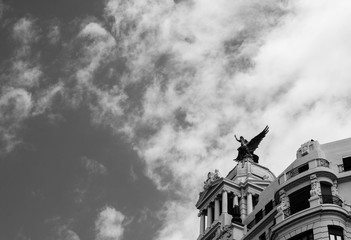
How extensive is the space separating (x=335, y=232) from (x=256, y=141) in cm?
3393

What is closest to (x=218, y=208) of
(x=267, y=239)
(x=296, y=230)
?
(x=267, y=239)

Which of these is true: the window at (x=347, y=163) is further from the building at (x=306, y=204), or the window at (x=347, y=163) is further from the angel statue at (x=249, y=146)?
the angel statue at (x=249, y=146)

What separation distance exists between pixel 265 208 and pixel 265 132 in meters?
25.1

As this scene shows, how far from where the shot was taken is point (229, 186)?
6322cm

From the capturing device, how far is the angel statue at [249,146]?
71.8m

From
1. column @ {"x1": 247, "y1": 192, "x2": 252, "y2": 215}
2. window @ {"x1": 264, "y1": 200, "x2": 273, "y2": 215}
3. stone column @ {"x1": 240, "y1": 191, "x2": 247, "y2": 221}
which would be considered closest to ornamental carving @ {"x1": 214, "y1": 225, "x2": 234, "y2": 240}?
window @ {"x1": 264, "y1": 200, "x2": 273, "y2": 215}

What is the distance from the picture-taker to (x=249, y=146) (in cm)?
7338

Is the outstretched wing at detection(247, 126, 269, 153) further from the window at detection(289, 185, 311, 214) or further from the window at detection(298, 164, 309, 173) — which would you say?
the window at detection(289, 185, 311, 214)

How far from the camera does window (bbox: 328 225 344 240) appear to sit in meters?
39.9

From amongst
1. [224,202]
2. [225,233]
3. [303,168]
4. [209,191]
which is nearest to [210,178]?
[209,191]

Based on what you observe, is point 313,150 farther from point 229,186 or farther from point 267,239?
point 229,186

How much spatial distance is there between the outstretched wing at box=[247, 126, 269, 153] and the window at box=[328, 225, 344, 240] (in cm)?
3301

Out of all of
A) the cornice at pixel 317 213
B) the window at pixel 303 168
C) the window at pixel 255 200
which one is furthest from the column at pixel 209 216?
the cornice at pixel 317 213

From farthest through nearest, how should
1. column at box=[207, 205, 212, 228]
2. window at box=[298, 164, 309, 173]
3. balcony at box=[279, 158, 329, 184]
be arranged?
1. column at box=[207, 205, 212, 228]
2. window at box=[298, 164, 309, 173]
3. balcony at box=[279, 158, 329, 184]
